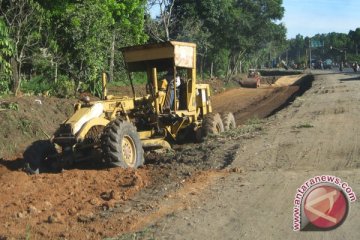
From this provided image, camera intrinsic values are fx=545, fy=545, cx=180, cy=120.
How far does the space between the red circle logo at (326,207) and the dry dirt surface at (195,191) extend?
0.12m

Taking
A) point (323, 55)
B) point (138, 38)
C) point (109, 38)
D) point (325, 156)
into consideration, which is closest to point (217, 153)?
point (325, 156)

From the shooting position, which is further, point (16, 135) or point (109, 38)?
point (109, 38)

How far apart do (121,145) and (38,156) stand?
1.67 meters

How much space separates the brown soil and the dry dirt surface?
2 centimetres

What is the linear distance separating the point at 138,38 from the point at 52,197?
21770mm

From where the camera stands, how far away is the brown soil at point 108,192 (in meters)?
6.74

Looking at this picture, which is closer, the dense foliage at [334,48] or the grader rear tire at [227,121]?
the grader rear tire at [227,121]

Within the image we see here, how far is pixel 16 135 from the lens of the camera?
14.4 meters

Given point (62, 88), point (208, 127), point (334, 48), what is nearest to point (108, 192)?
point (208, 127)

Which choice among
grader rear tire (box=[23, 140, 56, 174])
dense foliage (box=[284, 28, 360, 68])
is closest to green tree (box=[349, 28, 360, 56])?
dense foliage (box=[284, 28, 360, 68])

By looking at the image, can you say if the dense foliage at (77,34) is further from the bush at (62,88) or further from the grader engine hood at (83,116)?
the grader engine hood at (83,116)

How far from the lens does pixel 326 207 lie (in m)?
5.86

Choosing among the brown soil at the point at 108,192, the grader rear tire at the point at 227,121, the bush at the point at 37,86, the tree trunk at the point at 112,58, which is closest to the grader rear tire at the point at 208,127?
the brown soil at the point at 108,192

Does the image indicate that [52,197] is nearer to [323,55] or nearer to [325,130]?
[325,130]
